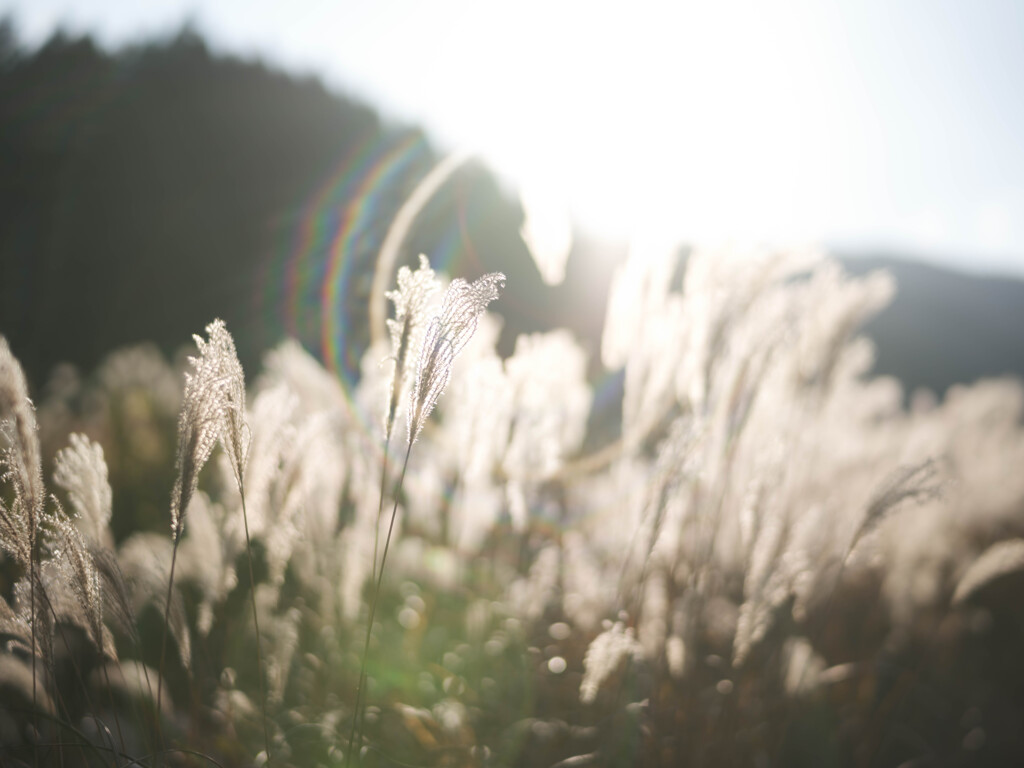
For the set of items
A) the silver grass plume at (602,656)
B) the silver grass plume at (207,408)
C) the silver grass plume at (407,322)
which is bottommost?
the silver grass plume at (602,656)

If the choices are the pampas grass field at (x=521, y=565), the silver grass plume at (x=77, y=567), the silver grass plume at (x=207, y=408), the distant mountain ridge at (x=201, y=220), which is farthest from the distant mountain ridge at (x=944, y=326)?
the silver grass plume at (x=77, y=567)

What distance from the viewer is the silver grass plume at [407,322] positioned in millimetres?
975

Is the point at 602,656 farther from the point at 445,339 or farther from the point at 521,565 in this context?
the point at 521,565

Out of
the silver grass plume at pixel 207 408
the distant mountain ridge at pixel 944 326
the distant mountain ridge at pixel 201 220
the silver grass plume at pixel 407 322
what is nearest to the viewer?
the silver grass plume at pixel 207 408

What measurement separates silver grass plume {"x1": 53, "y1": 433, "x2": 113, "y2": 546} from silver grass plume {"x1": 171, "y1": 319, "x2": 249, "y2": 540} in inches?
11.0

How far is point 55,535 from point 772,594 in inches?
64.3

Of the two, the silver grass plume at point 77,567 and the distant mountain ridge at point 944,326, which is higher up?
the distant mountain ridge at point 944,326

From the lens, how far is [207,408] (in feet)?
2.89

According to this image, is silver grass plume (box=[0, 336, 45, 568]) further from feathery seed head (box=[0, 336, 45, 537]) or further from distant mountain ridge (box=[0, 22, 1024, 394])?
distant mountain ridge (box=[0, 22, 1024, 394])

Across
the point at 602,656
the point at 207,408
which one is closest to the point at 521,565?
the point at 602,656

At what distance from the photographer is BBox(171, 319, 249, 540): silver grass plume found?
0.87m

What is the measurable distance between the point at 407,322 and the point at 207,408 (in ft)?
1.13

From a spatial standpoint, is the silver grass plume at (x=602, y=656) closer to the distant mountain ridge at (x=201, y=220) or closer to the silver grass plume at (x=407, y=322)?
the silver grass plume at (x=407, y=322)

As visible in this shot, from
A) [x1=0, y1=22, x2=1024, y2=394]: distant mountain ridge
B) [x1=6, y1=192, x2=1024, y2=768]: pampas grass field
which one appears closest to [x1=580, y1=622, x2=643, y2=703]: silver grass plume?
[x1=6, y1=192, x2=1024, y2=768]: pampas grass field
